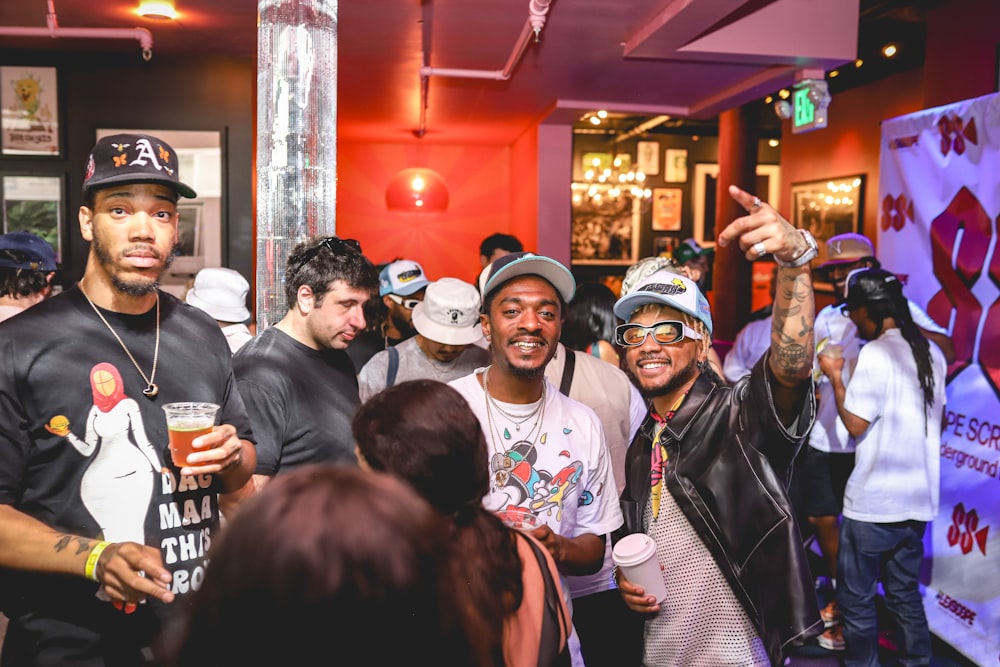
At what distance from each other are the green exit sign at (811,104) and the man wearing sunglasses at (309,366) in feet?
18.0

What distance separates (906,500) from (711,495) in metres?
2.10

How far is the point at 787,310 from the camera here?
5.91 feet

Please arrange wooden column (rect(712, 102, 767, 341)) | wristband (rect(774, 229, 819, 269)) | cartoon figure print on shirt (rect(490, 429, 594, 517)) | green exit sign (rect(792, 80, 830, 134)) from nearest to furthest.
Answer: wristband (rect(774, 229, 819, 269)) → cartoon figure print on shirt (rect(490, 429, 594, 517)) → green exit sign (rect(792, 80, 830, 134)) → wooden column (rect(712, 102, 767, 341))

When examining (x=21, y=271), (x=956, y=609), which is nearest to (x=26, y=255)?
(x=21, y=271)

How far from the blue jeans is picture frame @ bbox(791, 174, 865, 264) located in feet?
21.0

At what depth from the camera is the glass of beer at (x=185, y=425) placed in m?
1.63

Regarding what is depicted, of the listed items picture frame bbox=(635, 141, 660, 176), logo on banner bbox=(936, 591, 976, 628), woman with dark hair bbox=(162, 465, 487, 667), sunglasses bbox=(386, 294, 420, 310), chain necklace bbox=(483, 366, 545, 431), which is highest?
picture frame bbox=(635, 141, 660, 176)

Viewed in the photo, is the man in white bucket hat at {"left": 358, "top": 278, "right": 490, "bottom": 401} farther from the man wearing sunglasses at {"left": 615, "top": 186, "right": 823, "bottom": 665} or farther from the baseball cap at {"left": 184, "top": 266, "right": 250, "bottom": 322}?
the man wearing sunglasses at {"left": 615, "top": 186, "right": 823, "bottom": 665}

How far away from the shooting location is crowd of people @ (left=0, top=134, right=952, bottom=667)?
78cm

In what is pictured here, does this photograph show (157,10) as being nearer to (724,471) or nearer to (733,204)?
(724,471)

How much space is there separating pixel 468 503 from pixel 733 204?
8793mm

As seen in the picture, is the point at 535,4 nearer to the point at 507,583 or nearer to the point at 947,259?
the point at 947,259

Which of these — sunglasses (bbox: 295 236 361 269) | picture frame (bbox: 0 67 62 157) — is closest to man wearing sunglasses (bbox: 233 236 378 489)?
sunglasses (bbox: 295 236 361 269)

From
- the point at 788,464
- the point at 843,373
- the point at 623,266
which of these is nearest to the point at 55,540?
the point at 788,464
